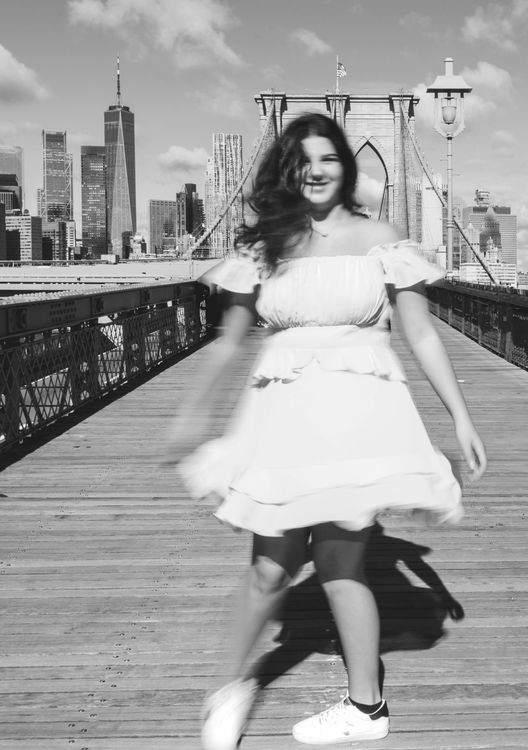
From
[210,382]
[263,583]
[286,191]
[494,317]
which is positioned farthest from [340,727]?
[494,317]

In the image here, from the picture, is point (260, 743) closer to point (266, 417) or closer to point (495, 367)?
point (266, 417)

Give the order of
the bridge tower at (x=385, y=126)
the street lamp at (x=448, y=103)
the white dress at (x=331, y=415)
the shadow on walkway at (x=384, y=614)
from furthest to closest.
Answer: the bridge tower at (x=385, y=126) < the street lamp at (x=448, y=103) < the shadow on walkway at (x=384, y=614) < the white dress at (x=331, y=415)

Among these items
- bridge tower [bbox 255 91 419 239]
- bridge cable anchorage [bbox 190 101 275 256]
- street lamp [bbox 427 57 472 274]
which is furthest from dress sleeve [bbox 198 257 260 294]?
bridge tower [bbox 255 91 419 239]

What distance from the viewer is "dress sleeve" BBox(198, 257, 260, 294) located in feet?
7.22

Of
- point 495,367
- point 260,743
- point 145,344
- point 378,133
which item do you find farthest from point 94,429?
point 378,133

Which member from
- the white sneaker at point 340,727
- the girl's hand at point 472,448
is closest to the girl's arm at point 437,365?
the girl's hand at point 472,448

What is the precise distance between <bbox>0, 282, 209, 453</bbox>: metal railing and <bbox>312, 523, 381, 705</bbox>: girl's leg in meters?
3.95

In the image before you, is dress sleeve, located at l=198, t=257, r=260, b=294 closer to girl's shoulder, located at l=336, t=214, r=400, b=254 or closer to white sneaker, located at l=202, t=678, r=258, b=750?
girl's shoulder, located at l=336, t=214, r=400, b=254

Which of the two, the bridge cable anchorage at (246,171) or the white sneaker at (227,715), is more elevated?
the bridge cable anchorage at (246,171)

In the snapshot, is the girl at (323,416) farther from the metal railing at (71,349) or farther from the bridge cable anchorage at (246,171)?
the bridge cable anchorage at (246,171)

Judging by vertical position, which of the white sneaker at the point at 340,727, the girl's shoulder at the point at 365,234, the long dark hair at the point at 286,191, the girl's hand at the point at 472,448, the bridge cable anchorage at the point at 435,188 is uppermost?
the bridge cable anchorage at the point at 435,188

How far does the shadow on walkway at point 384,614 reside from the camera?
9.05 ft

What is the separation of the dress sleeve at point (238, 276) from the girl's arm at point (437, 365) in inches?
12.2

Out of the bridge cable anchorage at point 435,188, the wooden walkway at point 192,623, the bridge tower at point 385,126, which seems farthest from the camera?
the bridge tower at point 385,126
